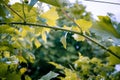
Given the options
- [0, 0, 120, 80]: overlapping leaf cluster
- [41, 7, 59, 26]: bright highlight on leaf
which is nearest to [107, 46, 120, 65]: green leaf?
[0, 0, 120, 80]: overlapping leaf cluster

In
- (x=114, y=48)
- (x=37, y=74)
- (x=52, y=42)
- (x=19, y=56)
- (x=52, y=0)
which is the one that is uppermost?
(x=52, y=0)

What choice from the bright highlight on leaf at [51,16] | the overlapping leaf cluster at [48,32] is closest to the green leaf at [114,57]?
the overlapping leaf cluster at [48,32]

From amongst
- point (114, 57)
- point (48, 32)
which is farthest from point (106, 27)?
point (48, 32)

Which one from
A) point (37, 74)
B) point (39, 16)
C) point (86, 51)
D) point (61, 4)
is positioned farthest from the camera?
point (37, 74)

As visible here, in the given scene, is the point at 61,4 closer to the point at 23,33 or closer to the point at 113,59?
the point at 113,59

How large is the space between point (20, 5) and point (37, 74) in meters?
6.19

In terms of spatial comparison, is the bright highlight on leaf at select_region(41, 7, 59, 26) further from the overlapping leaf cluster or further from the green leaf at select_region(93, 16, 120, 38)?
the green leaf at select_region(93, 16, 120, 38)

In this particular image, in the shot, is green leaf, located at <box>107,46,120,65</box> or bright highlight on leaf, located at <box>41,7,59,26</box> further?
bright highlight on leaf, located at <box>41,7,59,26</box>

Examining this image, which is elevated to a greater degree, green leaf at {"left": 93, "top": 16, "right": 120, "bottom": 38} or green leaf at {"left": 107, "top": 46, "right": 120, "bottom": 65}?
green leaf at {"left": 93, "top": 16, "right": 120, "bottom": 38}

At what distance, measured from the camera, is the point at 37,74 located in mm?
6777

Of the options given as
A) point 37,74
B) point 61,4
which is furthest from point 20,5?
point 37,74

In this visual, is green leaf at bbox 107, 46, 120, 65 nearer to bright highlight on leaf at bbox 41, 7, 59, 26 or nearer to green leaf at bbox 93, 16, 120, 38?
green leaf at bbox 93, 16, 120, 38

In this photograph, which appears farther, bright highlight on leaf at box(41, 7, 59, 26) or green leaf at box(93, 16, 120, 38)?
bright highlight on leaf at box(41, 7, 59, 26)

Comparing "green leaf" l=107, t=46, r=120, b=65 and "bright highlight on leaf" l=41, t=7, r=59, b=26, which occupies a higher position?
"bright highlight on leaf" l=41, t=7, r=59, b=26
